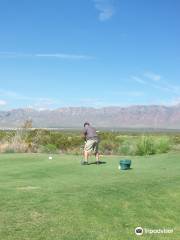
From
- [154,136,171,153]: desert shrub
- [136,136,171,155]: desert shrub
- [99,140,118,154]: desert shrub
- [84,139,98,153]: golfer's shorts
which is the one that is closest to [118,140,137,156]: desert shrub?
[136,136,171,155]: desert shrub

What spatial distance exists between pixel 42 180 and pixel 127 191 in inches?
142

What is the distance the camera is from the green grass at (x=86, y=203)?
40.8ft

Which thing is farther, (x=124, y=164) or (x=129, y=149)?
(x=129, y=149)

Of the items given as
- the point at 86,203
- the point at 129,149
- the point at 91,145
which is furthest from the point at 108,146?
the point at 86,203

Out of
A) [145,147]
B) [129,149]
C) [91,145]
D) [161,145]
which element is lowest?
[129,149]

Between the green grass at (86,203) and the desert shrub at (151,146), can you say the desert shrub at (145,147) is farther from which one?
the green grass at (86,203)

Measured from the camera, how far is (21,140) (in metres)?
39.2

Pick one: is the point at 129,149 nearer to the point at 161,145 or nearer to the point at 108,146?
the point at 161,145

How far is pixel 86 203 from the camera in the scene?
1448cm

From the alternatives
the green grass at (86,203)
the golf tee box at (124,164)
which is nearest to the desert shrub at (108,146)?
the golf tee box at (124,164)

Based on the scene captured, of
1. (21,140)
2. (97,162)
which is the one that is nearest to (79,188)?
(97,162)

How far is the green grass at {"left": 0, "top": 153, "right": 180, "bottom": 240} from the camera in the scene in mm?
12430

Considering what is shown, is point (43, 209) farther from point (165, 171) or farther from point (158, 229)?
point (165, 171)

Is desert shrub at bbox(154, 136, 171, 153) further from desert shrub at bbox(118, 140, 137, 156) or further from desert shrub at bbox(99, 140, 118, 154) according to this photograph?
desert shrub at bbox(99, 140, 118, 154)
